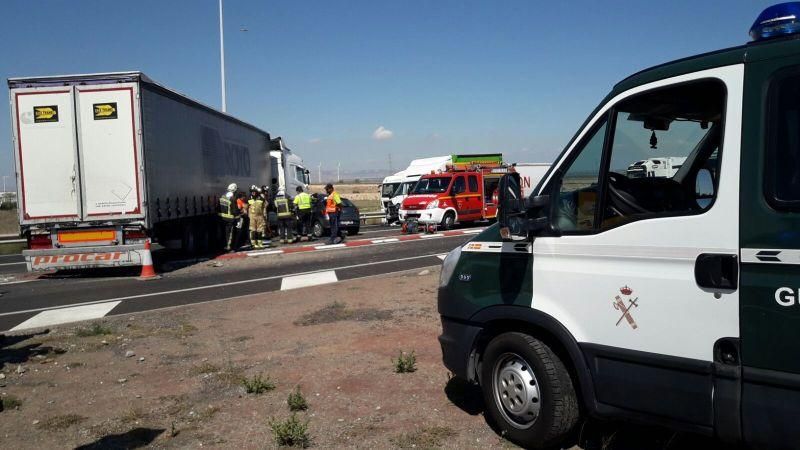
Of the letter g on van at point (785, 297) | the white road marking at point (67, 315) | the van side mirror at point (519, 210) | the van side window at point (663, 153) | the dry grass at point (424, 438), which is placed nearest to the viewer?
the letter g on van at point (785, 297)

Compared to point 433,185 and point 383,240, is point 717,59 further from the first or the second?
point 433,185

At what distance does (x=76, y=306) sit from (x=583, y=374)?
375 inches

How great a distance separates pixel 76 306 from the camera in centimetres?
1058

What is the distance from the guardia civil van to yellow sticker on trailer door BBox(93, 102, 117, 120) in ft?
36.5

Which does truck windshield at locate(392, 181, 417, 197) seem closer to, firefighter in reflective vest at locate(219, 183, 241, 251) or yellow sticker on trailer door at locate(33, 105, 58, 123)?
firefighter in reflective vest at locate(219, 183, 241, 251)

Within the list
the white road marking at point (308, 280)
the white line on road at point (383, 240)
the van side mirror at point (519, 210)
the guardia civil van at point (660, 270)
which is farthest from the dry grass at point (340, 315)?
the white line on road at point (383, 240)

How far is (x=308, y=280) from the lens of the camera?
12328 mm

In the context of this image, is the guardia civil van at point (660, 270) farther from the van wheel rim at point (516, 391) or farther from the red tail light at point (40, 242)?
the red tail light at point (40, 242)

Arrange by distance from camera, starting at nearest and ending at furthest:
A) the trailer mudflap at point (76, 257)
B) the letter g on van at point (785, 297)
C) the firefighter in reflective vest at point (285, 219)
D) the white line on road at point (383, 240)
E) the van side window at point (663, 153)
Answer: the letter g on van at point (785, 297)
the van side window at point (663, 153)
the trailer mudflap at point (76, 257)
the white line on road at point (383, 240)
the firefighter in reflective vest at point (285, 219)

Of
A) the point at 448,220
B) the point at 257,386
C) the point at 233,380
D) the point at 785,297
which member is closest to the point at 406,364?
the point at 257,386

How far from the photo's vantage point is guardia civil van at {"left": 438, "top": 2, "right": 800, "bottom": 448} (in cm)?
294

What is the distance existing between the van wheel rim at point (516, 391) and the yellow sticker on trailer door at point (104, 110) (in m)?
11.8

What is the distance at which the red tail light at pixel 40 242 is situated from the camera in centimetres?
1333

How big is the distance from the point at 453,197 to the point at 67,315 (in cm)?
1485
